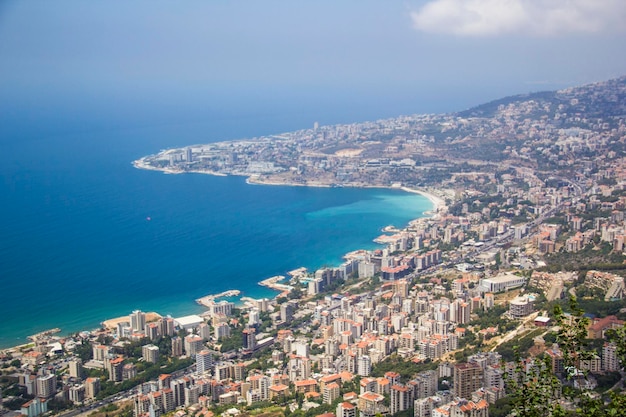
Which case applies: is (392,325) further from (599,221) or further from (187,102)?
(187,102)

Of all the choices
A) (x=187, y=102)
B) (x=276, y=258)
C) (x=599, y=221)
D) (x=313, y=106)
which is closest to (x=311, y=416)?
(x=276, y=258)

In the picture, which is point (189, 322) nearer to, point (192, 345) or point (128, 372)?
point (192, 345)

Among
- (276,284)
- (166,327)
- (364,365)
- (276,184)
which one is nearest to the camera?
(364,365)

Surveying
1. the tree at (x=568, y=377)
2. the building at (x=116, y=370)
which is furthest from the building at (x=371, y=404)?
the tree at (x=568, y=377)

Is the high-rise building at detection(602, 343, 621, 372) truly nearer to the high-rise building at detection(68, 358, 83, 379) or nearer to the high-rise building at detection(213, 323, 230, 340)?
the high-rise building at detection(213, 323, 230, 340)

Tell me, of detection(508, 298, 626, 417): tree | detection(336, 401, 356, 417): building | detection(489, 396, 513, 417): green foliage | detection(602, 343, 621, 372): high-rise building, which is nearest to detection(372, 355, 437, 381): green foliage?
detection(336, 401, 356, 417): building

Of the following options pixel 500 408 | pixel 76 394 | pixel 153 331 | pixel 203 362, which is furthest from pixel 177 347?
pixel 500 408
